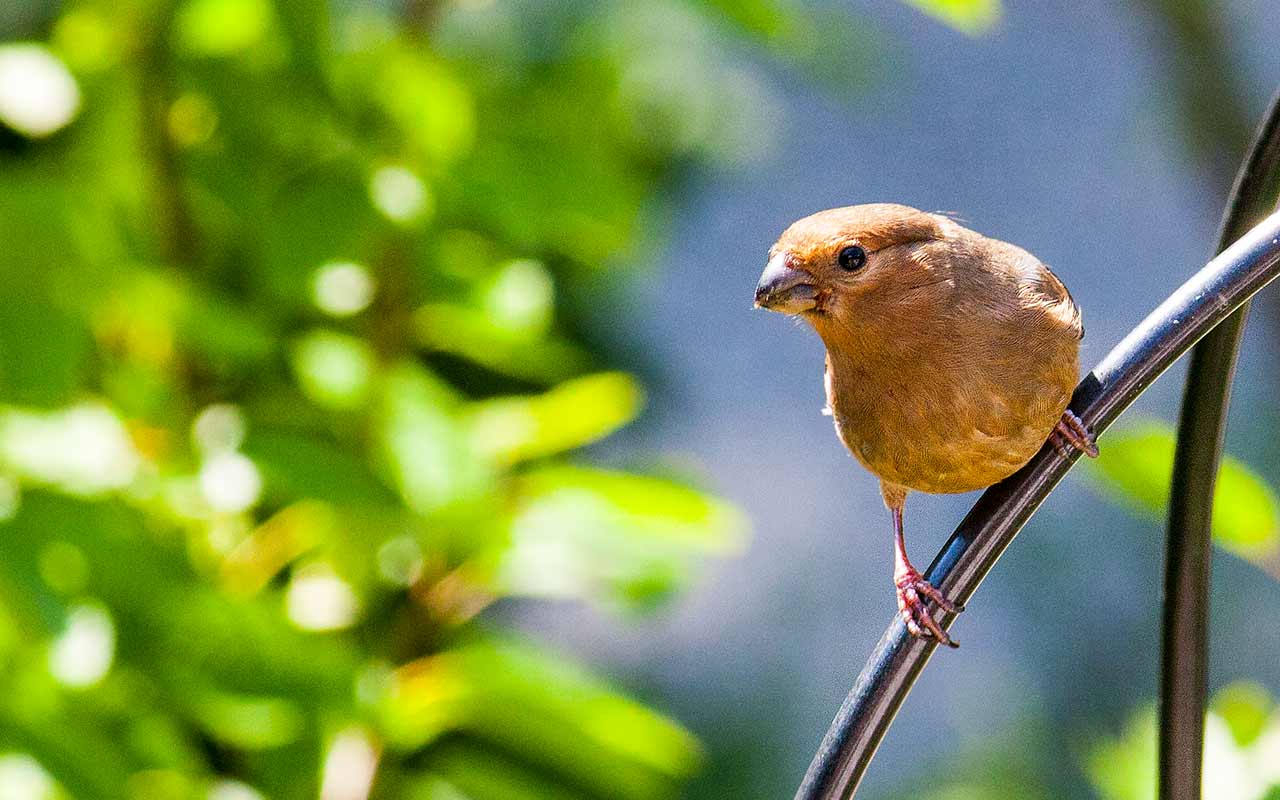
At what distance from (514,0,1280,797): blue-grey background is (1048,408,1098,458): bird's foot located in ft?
7.91

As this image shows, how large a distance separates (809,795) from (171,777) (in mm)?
951

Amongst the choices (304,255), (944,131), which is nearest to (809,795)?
(304,255)

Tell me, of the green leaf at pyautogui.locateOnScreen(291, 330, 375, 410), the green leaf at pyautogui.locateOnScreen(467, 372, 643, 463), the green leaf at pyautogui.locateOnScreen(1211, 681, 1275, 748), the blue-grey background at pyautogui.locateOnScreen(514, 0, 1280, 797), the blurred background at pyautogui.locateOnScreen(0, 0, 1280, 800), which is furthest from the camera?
the blue-grey background at pyautogui.locateOnScreen(514, 0, 1280, 797)

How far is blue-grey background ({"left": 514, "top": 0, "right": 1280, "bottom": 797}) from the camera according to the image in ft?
13.3

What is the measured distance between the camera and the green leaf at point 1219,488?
1.44 metres

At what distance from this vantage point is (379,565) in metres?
1.99

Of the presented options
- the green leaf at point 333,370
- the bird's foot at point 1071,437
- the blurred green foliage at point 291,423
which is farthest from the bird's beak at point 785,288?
the green leaf at point 333,370

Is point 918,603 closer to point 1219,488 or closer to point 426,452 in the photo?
point 1219,488

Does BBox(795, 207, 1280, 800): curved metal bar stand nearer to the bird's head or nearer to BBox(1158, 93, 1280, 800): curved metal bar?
BBox(1158, 93, 1280, 800): curved metal bar

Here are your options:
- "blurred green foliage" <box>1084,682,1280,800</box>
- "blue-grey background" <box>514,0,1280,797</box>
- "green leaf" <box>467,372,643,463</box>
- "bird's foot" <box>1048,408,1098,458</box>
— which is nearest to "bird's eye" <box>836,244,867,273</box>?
"bird's foot" <box>1048,408,1098,458</box>

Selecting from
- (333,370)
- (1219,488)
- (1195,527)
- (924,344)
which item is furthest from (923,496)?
(1195,527)

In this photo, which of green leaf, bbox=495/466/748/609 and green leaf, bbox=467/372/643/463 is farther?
green leaf, bbox=467/372/643/463

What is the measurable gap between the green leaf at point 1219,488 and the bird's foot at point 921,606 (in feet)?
0.86

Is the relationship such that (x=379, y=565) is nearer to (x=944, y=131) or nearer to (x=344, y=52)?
(x=344, y=52)
